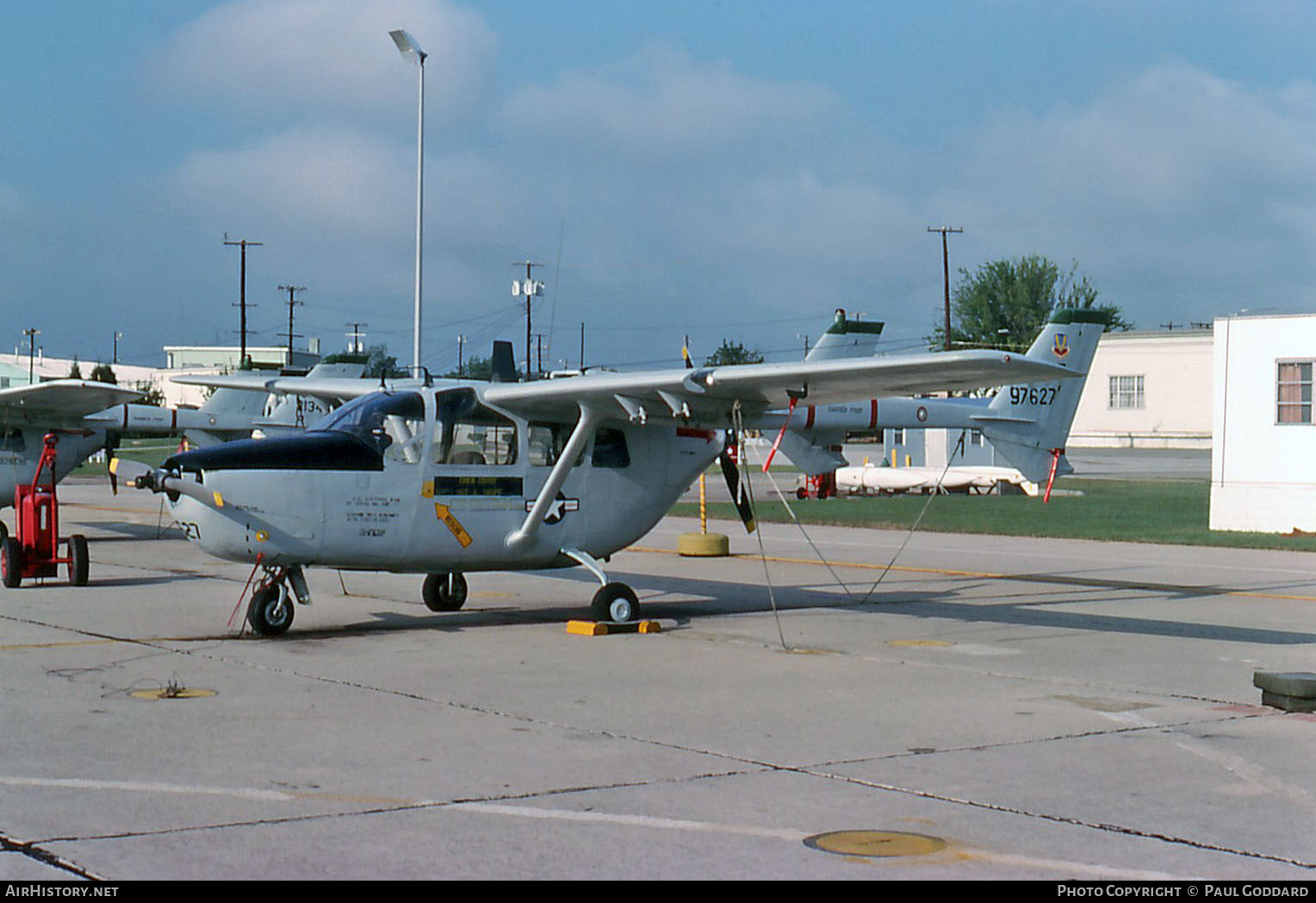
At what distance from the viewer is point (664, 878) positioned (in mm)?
5398

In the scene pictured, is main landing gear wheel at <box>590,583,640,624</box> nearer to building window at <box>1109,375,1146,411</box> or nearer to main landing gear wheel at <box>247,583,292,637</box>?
main landing gear wheel at <box>247,583,292,637</box>

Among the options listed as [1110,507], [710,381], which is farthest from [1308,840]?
[1110,507]

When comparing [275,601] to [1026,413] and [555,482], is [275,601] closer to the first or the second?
[555,482]

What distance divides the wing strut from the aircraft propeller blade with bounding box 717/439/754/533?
1.59 meters

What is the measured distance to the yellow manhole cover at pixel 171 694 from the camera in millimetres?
9445

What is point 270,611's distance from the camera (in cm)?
1270

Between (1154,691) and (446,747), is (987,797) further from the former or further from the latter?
(1154,691)

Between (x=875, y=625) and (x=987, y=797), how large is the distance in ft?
22.9

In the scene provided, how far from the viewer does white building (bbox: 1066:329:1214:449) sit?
73688 millimetres

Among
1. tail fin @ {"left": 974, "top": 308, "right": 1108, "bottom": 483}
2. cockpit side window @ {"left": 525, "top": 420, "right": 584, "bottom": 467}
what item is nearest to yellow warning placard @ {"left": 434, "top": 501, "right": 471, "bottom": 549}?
cockpit side window @ {"left": 525, "top": 420, "right": 584, "bottom": 467}

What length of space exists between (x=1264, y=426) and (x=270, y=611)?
65.6 feet

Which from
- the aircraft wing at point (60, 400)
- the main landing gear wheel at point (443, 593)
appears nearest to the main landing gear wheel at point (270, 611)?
the main landing gear wheel at point (443, 593)

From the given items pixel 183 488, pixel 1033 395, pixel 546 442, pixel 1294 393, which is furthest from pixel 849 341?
pixel 1294 393

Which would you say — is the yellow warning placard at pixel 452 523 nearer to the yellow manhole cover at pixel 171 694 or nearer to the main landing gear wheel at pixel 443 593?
the main landing gear wheel at pixel 443 593
